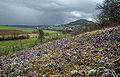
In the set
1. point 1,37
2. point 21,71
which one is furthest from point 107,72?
point 1,37

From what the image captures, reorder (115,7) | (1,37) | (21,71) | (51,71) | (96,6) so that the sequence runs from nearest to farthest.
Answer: (51,71) < (21,71) < (115,7) < (96,6) < (1,37)

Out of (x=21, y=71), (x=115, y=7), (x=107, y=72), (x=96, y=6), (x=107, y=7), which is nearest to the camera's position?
(x=107, y=72)

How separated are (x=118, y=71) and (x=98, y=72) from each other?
586mm

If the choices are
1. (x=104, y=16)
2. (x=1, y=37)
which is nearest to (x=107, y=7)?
(x=104, y=16)

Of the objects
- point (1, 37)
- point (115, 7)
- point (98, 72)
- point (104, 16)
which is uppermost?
point (115, 7)

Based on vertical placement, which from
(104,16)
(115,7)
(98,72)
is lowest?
(98,72)

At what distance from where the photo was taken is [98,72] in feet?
11.9

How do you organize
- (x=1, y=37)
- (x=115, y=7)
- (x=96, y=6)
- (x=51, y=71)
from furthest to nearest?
(x=1, y=37)
(x=96, y=6)
(x=115, y=7)
(x=51, y=71)

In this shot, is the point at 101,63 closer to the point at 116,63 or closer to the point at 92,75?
the point at 116,63

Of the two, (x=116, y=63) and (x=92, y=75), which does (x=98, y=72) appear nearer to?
(x=92, y=75)

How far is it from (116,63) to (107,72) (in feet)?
3.07

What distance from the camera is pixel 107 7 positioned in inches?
947

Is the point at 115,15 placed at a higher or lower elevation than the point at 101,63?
higher

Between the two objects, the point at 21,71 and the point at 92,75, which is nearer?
the point at 92,75
